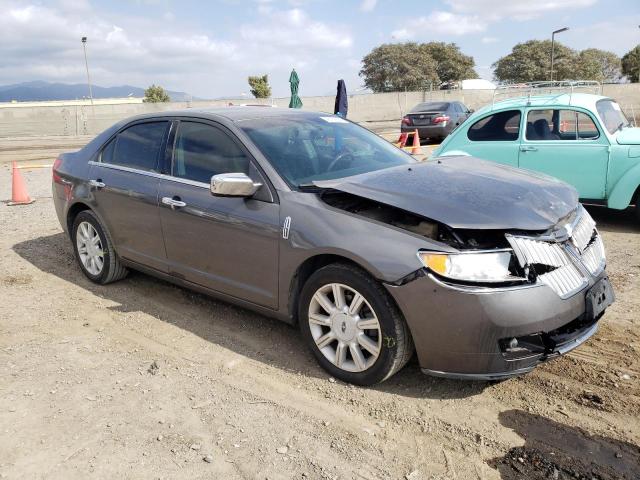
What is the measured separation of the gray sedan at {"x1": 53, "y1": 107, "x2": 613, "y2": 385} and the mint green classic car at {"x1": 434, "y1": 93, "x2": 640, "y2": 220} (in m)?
Result: 3.42

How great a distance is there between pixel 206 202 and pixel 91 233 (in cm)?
191

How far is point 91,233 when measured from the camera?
5242 millimetres

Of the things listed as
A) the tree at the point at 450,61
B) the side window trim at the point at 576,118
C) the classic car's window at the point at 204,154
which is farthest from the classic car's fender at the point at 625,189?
the tree at the point at 450,61

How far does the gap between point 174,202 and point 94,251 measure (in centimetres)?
157

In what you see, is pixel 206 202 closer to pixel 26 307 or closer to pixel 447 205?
pixel 447 205

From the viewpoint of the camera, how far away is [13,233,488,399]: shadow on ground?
3342 mm

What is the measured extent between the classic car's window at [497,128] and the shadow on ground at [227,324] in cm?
480

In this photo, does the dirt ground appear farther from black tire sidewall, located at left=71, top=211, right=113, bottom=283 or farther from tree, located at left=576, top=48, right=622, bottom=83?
tree, located at left=576, top=48, right=622, bottom=83

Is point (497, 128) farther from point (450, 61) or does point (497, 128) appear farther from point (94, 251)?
point (450, 61)

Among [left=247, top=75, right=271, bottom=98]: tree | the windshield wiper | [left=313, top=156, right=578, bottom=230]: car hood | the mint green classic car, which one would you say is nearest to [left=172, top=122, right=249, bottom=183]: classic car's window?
the windshield wiper

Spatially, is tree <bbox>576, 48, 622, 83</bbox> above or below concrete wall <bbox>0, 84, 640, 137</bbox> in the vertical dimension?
above

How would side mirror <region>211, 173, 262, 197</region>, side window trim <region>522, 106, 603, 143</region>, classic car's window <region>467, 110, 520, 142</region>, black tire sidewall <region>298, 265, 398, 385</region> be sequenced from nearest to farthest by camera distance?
black tire sidewall <region>298, 265, 398, 385</region>, side mirror <region>211, 173, 262, 197</region>, side window trim <region>522, 106, 603, 143</region>, classic car's window <region>467, 110, 520, 142</region>

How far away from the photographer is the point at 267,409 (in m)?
3.15

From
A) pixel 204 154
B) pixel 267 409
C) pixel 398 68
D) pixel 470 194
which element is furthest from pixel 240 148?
pixel 398 68
